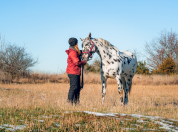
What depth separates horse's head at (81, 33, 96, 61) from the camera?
23.1ft

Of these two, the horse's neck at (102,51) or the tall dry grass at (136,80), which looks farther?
the tall dry grass at (136,80)

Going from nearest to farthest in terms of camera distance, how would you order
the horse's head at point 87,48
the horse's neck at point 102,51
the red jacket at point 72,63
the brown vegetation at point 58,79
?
the red jacket at point 72,63
the horse's head at point 87,48
the horse's neck at point 102,51
the brown vegetation at point 58,79

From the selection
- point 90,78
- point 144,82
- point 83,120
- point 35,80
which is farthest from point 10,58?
point 83,120

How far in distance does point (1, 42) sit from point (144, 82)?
1713 centimetres

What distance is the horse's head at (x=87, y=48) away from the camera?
7035 millimetres

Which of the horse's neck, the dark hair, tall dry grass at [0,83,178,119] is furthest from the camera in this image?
the horse's neck

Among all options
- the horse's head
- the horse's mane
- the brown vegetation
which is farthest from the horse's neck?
the brown vegetation

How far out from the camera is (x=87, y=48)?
23.4ft

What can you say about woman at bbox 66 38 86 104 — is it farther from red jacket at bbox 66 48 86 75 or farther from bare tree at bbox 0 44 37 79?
bare tree at bbox 0 44 37 79

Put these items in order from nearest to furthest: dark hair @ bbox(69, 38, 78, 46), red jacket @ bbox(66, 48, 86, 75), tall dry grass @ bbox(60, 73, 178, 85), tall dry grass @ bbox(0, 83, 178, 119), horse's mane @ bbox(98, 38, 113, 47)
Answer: tall dry grass @ bbox(0, 83, 178, 119) → red jacket @ bbox(66, 48, 86, 75) → dark hair @ bbox(69, 38, 78, 46) → horse's mane @ bbox(98, 38, 113, 47) → tall dry grass @ bbox(60, 73, 178, 85)

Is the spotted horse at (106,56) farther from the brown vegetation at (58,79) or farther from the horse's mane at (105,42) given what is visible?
the brown vegetation at (58,79)

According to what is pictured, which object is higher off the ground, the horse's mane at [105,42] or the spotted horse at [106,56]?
the horse's mane at [105,42]

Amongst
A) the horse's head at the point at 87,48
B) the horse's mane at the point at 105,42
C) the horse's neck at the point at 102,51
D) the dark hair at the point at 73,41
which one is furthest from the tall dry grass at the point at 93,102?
the horse's mane at the point at 105,42

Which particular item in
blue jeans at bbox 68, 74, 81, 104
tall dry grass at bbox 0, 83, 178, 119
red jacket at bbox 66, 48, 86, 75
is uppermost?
red jacket at bbox 66, 48, 86, 75
